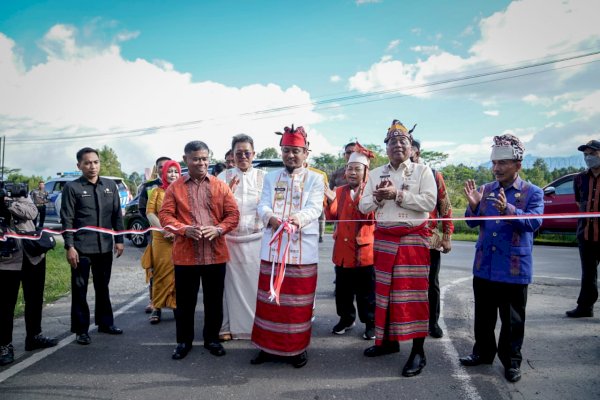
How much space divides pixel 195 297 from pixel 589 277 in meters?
4.49

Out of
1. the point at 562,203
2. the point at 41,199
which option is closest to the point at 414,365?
the point at 562,203

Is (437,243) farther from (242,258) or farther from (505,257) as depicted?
(242,258)

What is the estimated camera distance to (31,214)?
384 centimetres

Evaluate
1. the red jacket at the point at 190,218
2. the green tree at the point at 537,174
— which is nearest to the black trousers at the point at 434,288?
the red jacket at the point at 190,218

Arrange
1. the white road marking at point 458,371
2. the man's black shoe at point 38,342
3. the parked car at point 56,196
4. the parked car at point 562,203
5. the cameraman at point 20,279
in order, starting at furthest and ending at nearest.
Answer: the parked car at point 56,196 → the parked car at point 562,203 → the man's black shoe at point 38,342 → the cameraman at point 20,279 → the white road marking at point 458,371

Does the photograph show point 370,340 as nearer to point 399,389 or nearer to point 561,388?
point 399,389

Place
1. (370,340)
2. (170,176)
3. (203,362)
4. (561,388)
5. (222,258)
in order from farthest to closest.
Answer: (170,176) < (370,340) < (222,258) < (203,362) < (561,388)

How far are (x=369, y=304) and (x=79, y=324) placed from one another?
2.97m

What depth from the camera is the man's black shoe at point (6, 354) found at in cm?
360

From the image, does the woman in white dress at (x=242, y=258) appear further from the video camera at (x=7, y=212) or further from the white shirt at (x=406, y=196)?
the video camera at (x=7, y=212)

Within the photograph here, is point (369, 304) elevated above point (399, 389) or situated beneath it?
elevated above

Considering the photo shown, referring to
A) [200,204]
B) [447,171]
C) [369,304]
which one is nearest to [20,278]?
[200,204]

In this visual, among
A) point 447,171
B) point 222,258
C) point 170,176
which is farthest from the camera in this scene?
point 447,171

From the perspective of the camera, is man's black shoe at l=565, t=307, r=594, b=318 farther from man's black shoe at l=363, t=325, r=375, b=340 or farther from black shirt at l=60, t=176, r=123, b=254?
black shirt at l=60, t=176, r=123, b=254
